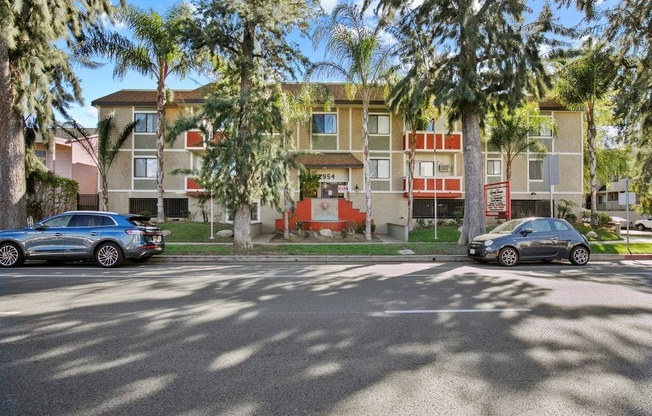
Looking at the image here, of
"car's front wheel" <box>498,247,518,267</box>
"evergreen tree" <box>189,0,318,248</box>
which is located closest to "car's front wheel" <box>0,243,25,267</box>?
"evergreen tree" <box>189,0,318,248</box>

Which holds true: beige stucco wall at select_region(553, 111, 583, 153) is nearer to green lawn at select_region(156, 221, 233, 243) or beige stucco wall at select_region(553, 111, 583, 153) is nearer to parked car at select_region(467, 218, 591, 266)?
parked car at select_region(467, 218, 591, 266)

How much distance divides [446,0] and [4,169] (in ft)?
58.7

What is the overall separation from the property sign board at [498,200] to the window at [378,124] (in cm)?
1156

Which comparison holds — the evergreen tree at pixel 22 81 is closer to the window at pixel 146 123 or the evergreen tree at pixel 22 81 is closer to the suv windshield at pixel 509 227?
the window at pixel 146 123

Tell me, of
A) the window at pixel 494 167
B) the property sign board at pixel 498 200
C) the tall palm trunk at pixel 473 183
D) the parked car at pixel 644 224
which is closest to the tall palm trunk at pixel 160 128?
the tall palm trunk at pixel 473 183

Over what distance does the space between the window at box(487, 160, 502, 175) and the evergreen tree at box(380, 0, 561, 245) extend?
1331cm

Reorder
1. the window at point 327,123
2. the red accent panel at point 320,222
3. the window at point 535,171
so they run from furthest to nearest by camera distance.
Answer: the window at point 535,171, the window at point 327,123, the red accent panel at point 320,222

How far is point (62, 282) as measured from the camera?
959cm

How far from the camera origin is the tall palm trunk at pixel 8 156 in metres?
16.0

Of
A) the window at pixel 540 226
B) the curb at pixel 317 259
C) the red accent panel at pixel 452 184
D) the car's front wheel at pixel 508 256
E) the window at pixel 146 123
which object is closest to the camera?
the car's front wheel at pixel 508 256

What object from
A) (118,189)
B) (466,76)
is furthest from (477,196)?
(118,189)

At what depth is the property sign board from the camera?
701 inches

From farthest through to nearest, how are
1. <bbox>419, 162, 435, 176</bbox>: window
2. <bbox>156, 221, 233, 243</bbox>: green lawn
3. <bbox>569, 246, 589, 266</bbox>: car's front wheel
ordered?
1. <bbox>419, 162, 435, 176</bbox>: window
2. <bbox>156, 221, 233, 243</bbox>: green lawn
3. <bbox>569, 246, 589, 266</bbox>: car's front wheel

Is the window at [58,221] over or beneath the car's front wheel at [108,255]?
over
